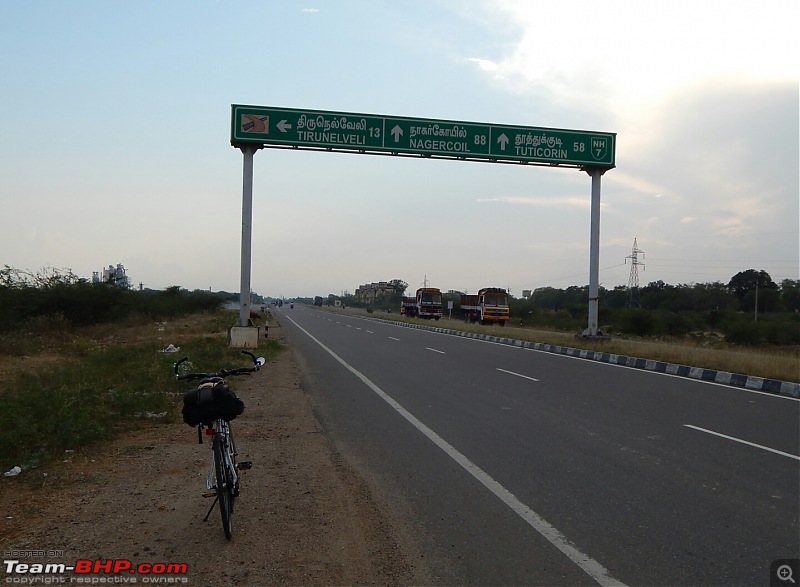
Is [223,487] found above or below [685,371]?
above

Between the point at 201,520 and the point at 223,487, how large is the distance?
752 millimetres

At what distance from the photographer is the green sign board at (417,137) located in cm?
2300

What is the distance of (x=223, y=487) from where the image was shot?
495 cm

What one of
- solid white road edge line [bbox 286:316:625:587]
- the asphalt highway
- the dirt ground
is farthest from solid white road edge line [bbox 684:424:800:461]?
the dirt ground

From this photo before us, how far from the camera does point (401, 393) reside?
13266mm

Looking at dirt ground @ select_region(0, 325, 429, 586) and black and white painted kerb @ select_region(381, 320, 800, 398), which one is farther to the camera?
black and white painted kerb @ select_region(381, 320, 800, 398)

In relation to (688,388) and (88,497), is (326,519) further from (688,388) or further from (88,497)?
(688,388)

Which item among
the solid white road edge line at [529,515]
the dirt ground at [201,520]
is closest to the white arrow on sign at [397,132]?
the solid white road edge line at [529,515]

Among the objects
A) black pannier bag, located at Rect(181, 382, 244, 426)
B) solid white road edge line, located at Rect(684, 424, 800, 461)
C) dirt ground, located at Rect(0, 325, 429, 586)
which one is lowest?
dirt ground, located at Rect(0, 325, 429, 586)

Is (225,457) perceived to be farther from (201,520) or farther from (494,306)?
(494,306)

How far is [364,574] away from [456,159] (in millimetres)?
21104

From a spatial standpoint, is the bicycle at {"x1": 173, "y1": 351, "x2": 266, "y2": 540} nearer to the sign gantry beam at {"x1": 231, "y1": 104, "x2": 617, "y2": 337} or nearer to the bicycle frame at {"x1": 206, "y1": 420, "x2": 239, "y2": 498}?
the bicycle frame at {"x1": 206, "y1": 420, "x2": 239, "y2": 498}

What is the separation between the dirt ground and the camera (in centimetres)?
449

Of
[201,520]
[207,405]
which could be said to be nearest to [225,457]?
[207,405]
